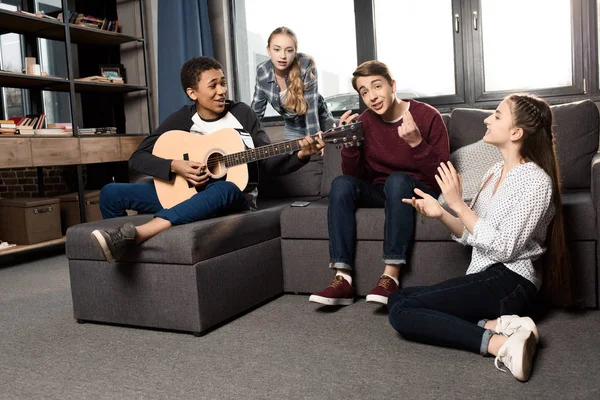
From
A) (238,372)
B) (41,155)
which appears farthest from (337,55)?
(238,372)

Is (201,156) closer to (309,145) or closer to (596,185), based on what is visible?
(309,145)

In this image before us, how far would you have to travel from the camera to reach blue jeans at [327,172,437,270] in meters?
2.17

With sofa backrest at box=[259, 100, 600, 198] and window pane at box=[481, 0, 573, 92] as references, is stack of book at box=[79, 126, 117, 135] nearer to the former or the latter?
sofa backrest at box=[259, 100, 600, 198]

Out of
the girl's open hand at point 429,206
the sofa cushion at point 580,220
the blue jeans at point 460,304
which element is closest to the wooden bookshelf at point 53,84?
the girl's open hand at point 429,206

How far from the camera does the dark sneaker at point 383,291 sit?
2064 mm

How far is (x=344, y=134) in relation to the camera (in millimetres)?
2354

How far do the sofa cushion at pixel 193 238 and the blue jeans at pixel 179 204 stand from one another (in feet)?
0.15

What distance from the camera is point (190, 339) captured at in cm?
207

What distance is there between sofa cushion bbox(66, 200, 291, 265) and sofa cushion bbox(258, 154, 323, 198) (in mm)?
605

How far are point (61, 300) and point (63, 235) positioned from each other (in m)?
1.54

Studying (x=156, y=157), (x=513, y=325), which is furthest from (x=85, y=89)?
(x=513, y=325)

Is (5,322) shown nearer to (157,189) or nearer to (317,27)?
(157,189)

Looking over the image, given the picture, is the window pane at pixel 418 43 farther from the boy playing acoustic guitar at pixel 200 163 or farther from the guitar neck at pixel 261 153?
the guitar neck at pixel 261 153

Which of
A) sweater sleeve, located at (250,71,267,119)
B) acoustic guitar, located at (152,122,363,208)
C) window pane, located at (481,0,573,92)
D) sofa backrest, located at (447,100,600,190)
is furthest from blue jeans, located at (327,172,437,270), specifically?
window pane, located at (481,0,573,92)
